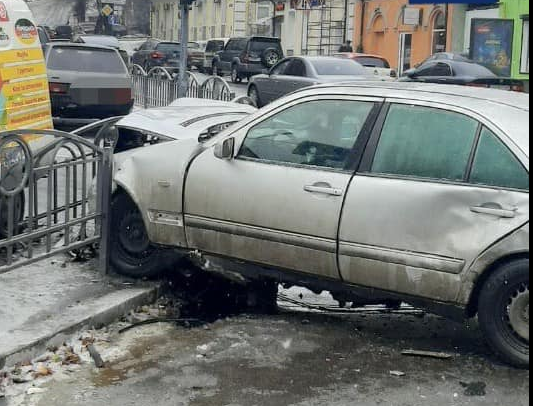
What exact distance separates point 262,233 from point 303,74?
14276 mm

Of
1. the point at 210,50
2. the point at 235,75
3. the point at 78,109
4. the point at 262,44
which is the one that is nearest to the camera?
the point at 78,109

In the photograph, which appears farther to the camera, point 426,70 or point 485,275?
point 426,70

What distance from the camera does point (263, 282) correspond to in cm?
642

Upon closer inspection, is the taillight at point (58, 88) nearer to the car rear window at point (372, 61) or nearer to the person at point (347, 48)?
the car rear window at point (372, 61)

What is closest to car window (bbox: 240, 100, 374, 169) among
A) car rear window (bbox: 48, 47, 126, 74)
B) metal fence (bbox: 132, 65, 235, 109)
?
metal fence (bbox: 132, 65, 235, 109)

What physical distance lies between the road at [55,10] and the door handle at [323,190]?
249 ft

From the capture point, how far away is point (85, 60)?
643 inches

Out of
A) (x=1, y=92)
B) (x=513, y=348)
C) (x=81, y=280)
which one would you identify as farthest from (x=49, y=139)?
(x=513, y=348)

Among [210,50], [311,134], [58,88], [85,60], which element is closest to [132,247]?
[311,134]

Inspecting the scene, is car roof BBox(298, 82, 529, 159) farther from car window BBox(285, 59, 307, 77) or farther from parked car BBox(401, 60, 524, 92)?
car window BBox(285, 59, 307, 77)

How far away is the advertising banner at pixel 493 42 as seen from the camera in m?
25.7

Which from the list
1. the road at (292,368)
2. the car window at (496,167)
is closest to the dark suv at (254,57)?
the road at (292,368)

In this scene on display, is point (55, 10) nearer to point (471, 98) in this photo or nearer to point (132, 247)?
point (132, 247)

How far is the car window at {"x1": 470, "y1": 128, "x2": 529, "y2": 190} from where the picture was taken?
5.03m
